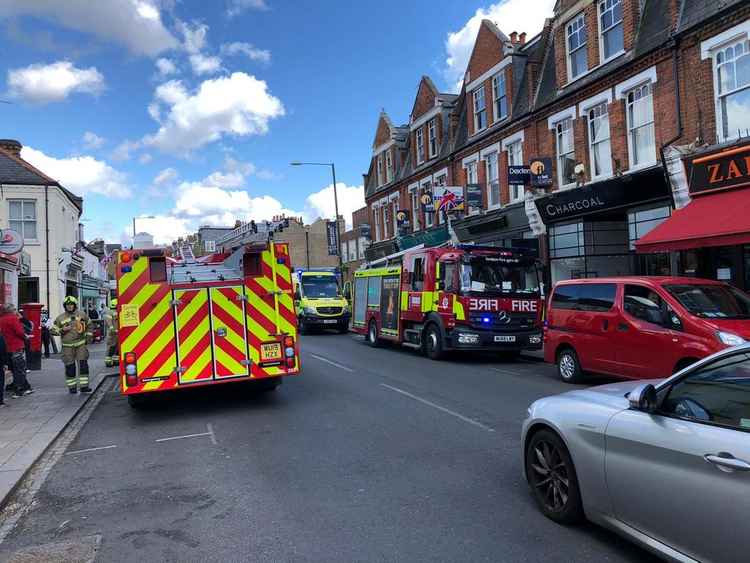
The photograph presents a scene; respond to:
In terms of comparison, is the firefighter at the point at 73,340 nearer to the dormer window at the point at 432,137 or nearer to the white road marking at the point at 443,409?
the white road marking at the point at 443,409

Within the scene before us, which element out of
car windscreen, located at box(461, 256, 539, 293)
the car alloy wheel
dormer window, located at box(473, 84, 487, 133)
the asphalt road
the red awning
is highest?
dormer window, located at box(473, 84, 487, 133)

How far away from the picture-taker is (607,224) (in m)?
18.5

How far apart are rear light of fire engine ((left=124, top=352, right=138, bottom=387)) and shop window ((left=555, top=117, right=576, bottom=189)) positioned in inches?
573

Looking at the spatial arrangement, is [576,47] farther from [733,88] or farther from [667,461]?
[667,461]

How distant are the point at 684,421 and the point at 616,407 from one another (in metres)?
0.56

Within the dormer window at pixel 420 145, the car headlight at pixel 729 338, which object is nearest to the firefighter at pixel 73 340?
the car headlight at pixel 729 338

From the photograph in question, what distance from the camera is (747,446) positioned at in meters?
2.89

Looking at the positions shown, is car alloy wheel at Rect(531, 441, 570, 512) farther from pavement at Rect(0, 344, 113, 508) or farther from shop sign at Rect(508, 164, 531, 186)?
shop sign at Rect(508, 164, 531, 186)

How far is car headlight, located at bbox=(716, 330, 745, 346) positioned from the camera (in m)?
7.95

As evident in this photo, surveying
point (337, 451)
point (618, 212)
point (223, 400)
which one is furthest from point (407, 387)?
point (618, 212)

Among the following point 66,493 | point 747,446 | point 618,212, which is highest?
point 618,212

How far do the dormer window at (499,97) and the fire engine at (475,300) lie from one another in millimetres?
9796

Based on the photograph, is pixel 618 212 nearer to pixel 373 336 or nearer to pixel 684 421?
pixel 373 336

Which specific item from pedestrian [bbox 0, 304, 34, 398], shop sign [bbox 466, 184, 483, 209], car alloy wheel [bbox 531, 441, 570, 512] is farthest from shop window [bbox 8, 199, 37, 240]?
car alloy wheel [bbox 531, 441, 570, 512]
